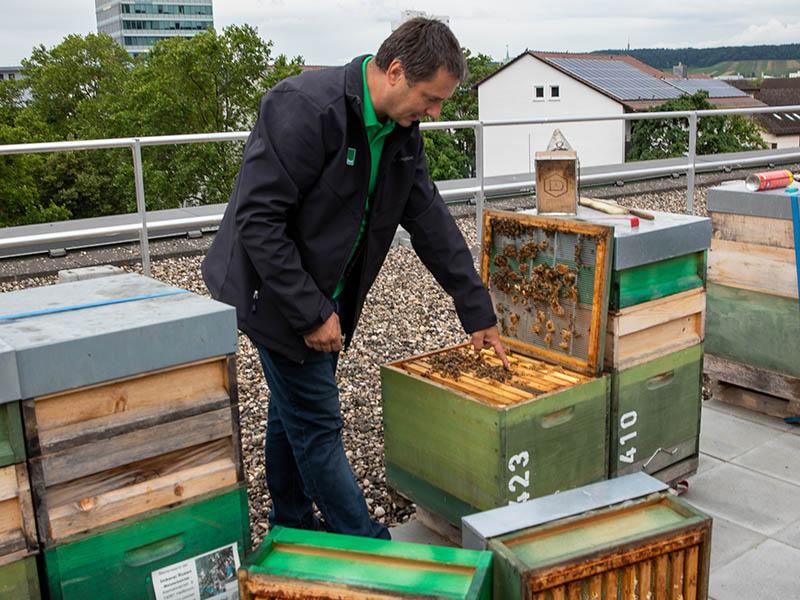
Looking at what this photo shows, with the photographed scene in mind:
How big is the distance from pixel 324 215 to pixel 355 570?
1134mm

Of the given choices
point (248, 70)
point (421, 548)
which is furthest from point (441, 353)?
point (248, 70)

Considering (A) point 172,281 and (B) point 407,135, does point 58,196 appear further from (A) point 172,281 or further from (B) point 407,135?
(B) point 407,135

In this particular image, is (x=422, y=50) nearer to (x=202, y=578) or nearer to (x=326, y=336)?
(x=326, y=336)

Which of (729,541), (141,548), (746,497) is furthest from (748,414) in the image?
(141,548)

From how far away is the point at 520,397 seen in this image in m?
3.26

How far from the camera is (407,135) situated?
9.91ft

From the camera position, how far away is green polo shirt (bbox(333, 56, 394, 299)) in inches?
112

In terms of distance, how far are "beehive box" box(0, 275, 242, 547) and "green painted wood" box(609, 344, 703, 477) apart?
1.63 meters

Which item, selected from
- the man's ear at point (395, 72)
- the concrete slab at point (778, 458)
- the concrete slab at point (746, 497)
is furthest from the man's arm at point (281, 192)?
the concrete slab at point (778, 458)

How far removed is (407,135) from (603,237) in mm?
891

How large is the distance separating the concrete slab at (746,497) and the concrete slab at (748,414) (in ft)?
2.12

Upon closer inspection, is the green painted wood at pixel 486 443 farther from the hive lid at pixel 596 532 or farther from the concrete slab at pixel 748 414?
the concrete slab at pixel 748 414

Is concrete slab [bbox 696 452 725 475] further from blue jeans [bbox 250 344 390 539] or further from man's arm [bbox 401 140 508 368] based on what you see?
blue jeans [bbox 250 344 390 539]

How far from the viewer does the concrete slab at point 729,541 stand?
134 inches
